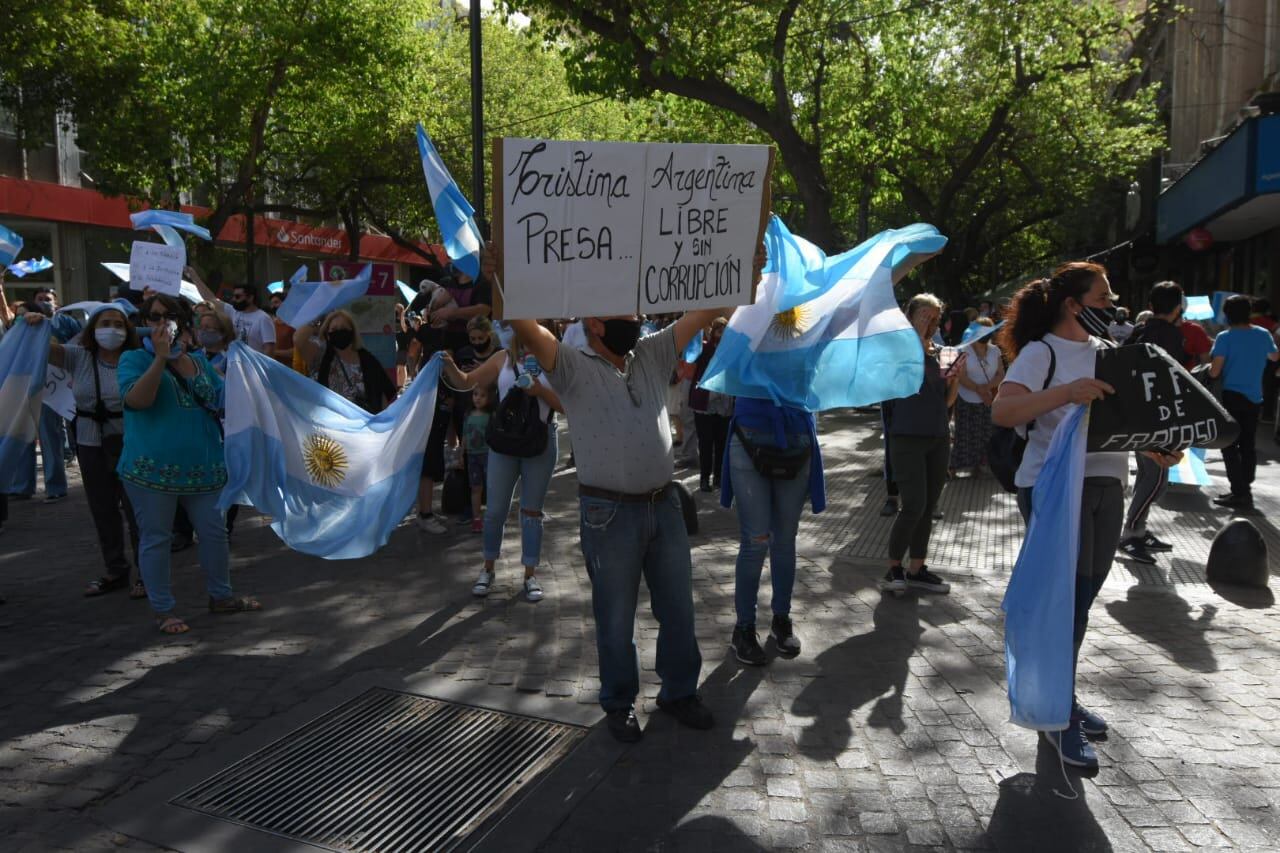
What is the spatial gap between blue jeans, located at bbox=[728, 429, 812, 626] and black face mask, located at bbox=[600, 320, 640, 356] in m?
1.08

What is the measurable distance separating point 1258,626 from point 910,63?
1793 centimetres

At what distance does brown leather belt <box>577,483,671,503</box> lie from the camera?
13.7 ft

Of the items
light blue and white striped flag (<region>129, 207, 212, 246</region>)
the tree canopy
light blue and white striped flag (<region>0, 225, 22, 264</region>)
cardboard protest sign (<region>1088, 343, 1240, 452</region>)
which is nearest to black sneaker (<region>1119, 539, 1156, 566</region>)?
cardboard protest sign (<region>1088, 343, 1240, 452</region>)

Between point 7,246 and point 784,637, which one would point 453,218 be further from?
point 7,246

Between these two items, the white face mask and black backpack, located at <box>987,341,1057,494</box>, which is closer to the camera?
black backpack, located at <box>987,341,1057,494</box>

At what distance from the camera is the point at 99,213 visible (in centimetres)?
2470

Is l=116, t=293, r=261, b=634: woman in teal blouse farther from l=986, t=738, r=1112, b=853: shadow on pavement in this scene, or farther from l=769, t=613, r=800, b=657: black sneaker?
l=986, t=738, r=1112, b=853: shadow on pavement

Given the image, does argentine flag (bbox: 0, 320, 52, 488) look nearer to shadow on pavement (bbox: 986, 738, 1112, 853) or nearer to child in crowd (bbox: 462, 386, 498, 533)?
child in crowd (bbox: 462, 386, 498, 533)

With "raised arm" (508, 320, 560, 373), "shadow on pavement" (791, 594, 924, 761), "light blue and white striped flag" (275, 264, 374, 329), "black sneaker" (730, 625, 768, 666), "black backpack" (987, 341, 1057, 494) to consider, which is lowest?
"shadow on pavement" (791, 594, 924, 761)

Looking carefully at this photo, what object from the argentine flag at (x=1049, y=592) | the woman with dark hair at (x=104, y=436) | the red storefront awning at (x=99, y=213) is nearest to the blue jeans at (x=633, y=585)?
the argentine flag at (x=1049, y=592)

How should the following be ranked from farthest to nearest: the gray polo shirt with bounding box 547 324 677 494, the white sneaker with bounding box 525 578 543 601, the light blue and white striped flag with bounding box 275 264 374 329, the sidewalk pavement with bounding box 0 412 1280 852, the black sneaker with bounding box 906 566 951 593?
the light blue and white striped flag with bounding box 275 264 374 329
the black sneaker with bounding box 906 566 951 593
the white sneaker with bounding box 525 578 543 601
the gray polo shirt with bounding box 547 324 677 494
the sidewalk pavement with bounding box 0 412 1280 852

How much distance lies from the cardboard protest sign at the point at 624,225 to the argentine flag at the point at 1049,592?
4.88 ft

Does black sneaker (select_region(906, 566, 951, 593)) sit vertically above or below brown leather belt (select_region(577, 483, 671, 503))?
below

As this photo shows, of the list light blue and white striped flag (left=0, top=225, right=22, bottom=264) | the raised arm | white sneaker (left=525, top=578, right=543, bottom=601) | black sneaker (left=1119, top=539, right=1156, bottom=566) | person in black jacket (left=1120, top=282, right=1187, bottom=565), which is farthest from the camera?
person in black jacket (left=1120, top=282, right=1187, bottom=565)
